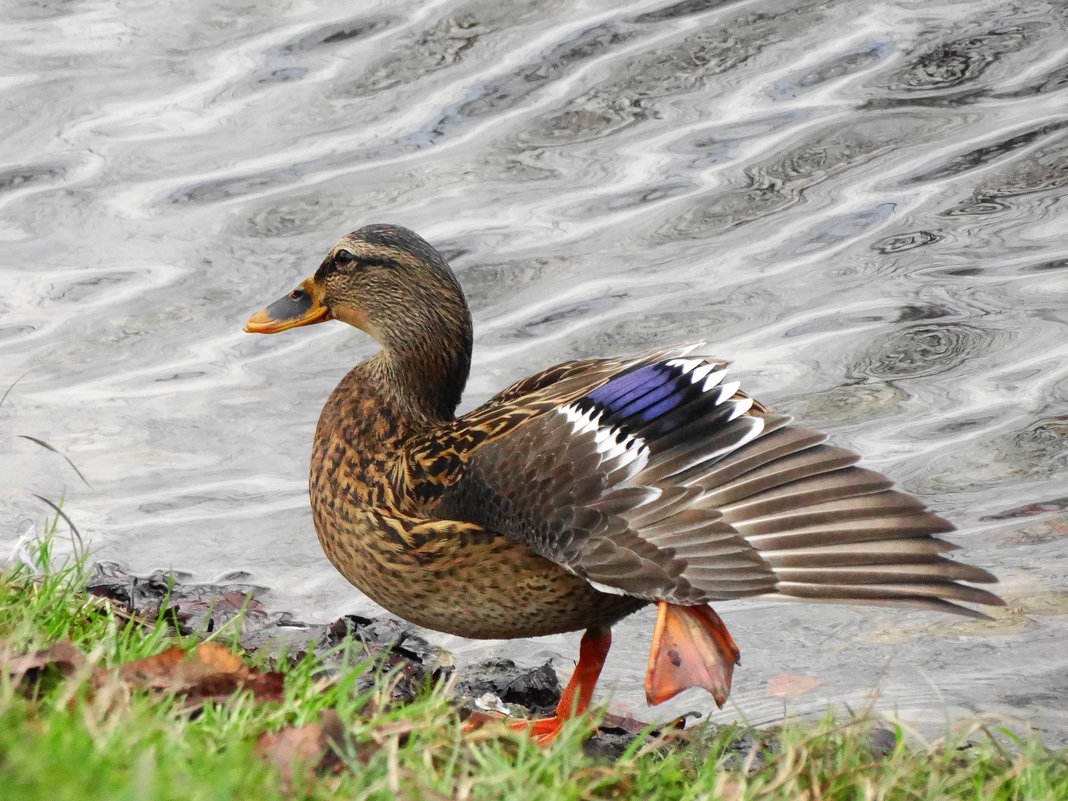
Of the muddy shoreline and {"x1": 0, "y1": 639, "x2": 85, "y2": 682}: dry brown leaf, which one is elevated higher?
{"x1": 0, "y1": 639, "x2": 85, "y2": 682}: dry brown leaf

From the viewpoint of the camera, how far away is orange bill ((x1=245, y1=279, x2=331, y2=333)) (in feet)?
17.4

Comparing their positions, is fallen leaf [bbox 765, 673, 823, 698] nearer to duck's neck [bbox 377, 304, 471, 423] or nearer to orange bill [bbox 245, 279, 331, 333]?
duck's neck [bbox 377, 304, 471, 423]

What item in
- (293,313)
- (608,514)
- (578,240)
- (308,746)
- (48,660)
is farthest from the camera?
(578,240)

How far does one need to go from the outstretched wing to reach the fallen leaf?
4.19ft

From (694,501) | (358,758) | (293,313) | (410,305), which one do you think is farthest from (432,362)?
(358,758)

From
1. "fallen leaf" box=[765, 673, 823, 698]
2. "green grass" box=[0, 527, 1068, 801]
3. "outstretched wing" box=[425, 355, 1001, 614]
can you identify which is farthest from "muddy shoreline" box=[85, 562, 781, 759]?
→ "green grass" box=[0, 527, 1068, 801]

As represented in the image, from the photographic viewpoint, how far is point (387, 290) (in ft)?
16.9

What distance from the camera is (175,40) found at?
367 inches

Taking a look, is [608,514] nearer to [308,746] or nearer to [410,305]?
[308,746]

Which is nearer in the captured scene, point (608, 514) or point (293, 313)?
point (608, 514)

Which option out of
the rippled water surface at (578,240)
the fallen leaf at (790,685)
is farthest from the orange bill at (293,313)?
the fallen leaf at (790,685)

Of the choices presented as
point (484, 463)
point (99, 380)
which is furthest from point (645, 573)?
point (99, 380)

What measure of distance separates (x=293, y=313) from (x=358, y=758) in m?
2.78

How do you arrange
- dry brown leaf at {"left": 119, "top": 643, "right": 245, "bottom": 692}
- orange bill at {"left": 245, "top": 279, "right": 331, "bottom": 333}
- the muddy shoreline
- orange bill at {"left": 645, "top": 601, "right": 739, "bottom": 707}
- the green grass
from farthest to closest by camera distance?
1. orange bill at {"left": 245, "top": 279, "right": 331, "bottom": 333}
2. the muddy shoreline
3. orange bill at {"left": 645, "top": 601, "right": 739, "bottom": 707}
4. dry brown leaf at {"left": 119, "top": 643, "right": 245, "bottom": 692}
5. the green grass
